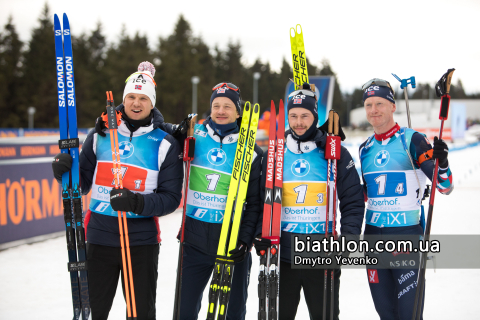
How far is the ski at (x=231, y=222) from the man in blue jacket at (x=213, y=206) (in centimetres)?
7

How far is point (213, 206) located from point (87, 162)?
854mm

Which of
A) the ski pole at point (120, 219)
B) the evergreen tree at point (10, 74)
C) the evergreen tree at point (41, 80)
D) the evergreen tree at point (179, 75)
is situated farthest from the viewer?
the evergreen tree at point (179, 75)

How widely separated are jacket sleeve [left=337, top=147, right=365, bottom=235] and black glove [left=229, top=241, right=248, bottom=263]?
0.60 metres

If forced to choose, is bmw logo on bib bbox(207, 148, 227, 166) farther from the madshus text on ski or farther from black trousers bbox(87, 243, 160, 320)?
black trousers bbox(87, 243, 160, 320)

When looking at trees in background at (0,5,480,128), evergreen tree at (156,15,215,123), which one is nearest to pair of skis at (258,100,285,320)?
trees in background at (0,5,480,128)

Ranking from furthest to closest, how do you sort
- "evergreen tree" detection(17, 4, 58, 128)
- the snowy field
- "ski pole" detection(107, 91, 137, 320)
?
"evergreen tree" detection(17, 4, 58, 128)
the snowy field
"ski pole" detection(107, 91, 137, 320)

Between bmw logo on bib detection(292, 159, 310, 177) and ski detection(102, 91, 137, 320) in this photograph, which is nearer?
ski detection(102, 91, 137, 320)

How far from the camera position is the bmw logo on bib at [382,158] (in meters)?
2.54

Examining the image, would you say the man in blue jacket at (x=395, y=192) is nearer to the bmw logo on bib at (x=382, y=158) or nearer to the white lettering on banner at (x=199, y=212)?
the bmw logo on bib at (x=382, y=158)

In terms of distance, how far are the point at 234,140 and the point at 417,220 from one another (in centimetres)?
129

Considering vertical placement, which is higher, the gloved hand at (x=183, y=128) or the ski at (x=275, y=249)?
the gloved hand at (x=183, y=128)

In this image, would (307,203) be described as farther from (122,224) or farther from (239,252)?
(122,224)

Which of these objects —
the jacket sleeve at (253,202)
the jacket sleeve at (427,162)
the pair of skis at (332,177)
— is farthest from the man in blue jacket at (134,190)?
the jacket sleeve at (427,162)

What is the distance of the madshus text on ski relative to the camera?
7.77 feet
